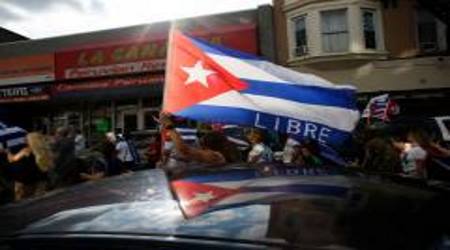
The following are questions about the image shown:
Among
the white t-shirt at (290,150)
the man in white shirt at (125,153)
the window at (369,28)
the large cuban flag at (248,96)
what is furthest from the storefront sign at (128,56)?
the large cuban flag at (248,96)

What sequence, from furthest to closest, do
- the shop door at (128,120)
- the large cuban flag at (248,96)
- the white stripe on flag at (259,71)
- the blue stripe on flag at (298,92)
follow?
the shop door at (128,120) < the white stripe on flag at (259,71) < the blue stripe on flag at (298,92) < the large cuban flag at (248,96)

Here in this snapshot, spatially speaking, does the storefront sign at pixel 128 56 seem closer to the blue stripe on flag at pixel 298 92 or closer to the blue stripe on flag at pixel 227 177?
the blue stripe on flag at pixel 298 92

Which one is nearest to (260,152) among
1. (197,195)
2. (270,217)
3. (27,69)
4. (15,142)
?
(15,142)

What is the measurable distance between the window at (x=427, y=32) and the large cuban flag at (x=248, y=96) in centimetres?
1769

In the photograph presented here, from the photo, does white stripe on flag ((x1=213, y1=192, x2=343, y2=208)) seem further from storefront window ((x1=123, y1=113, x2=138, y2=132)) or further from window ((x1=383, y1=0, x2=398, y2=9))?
storefront window ((x1=123, y1=113, x2=138, y2=132))

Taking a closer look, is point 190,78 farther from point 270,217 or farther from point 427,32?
point 427,32

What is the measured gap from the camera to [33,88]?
27891mm

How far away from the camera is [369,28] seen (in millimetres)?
24281

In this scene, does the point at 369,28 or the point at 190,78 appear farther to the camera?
the point at 369,28

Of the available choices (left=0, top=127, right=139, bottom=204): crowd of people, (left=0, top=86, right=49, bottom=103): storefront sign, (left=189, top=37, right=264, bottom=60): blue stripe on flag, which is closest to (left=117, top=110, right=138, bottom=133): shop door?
(left=0, top=86, right=49, bottom=103): storefront sign

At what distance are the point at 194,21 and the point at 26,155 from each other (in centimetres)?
1656

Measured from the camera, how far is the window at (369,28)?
24.1 metres

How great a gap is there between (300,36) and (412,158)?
14.8 m

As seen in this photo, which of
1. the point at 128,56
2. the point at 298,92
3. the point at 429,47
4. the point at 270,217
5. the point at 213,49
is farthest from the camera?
the point at 128,56
